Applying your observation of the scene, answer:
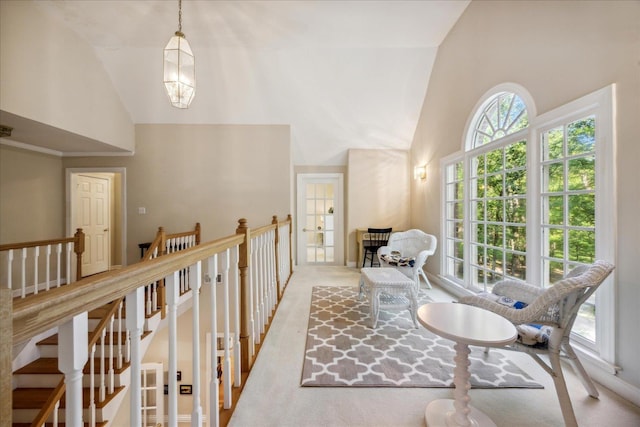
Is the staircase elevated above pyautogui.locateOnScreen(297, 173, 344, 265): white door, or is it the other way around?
pyautogui.locateOnScreen(297, 173, 344, 265): white door

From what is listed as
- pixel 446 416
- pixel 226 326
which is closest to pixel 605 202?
pixel 446 416

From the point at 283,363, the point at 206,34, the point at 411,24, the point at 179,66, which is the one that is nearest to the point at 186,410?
the point at 283,363

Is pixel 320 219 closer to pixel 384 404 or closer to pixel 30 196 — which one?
pixel 384 404

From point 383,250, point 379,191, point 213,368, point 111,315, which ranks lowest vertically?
point 111,315

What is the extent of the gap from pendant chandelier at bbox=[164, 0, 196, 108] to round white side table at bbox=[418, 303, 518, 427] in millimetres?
2655

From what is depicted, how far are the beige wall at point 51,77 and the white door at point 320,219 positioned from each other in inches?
134

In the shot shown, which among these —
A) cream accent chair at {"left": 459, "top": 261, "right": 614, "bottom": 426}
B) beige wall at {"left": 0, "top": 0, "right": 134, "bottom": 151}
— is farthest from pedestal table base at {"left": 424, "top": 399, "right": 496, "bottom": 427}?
beige wall at {"left": 0, "top": 0, "right": 134, "bottom": 151}

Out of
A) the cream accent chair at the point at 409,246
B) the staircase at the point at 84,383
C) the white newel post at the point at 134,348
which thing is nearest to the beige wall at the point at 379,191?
the cream accent chair at the point at 409,246

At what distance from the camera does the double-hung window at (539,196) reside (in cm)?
170

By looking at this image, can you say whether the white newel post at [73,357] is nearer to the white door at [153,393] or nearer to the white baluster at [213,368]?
the white baluster at [213,368]

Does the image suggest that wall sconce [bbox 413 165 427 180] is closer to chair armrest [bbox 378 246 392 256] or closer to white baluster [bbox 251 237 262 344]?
chair armrest [bbox 378 246 392 256]

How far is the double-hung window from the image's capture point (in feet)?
5.58

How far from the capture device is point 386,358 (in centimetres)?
198

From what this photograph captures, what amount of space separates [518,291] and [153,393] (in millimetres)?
4978
